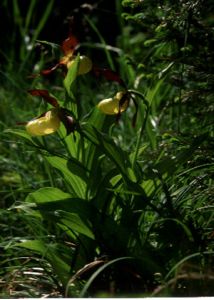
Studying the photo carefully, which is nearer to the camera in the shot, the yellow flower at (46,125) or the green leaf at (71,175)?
the yellow flower at (46,125)

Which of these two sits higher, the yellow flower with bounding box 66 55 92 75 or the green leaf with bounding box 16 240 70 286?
the yellow flower with bounding box 66 55 92 75

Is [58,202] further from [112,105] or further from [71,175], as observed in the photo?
[112,105]

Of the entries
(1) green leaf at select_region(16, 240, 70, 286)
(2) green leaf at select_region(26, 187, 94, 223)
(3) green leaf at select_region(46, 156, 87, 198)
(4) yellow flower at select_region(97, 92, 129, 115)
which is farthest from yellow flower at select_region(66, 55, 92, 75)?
(1) green leaf at select_region(16, 240, 70, 286)

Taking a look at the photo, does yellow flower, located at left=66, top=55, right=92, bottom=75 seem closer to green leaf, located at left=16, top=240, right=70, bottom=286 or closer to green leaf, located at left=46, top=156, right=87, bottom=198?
green leaf, located at left=46, top=156, right=87, bottom=198

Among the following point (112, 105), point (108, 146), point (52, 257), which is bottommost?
point (52, 257)

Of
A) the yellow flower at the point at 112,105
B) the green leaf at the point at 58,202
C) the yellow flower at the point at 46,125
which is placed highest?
the yellow flower at the point at 112,105

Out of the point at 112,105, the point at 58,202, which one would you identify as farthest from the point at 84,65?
the point at 58,202

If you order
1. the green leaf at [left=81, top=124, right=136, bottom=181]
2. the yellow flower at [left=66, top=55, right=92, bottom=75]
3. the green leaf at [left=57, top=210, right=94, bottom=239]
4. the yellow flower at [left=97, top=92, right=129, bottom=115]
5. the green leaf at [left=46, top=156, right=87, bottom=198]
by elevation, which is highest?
the yellow flower at [left=66, top=55, right=92, bottom=75]

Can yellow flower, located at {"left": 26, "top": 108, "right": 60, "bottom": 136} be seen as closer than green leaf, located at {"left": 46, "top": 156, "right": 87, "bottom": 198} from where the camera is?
Yes

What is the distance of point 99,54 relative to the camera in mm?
6500

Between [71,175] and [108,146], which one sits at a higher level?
[108,146]

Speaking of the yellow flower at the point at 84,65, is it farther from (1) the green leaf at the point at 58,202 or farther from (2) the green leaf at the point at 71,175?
(1) the green leaf at the point at 58,202

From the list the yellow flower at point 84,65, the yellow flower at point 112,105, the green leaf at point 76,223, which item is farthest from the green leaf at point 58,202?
the yellow flower at point 84,65

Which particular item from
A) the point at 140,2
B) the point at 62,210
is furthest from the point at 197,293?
the point at 140,2
